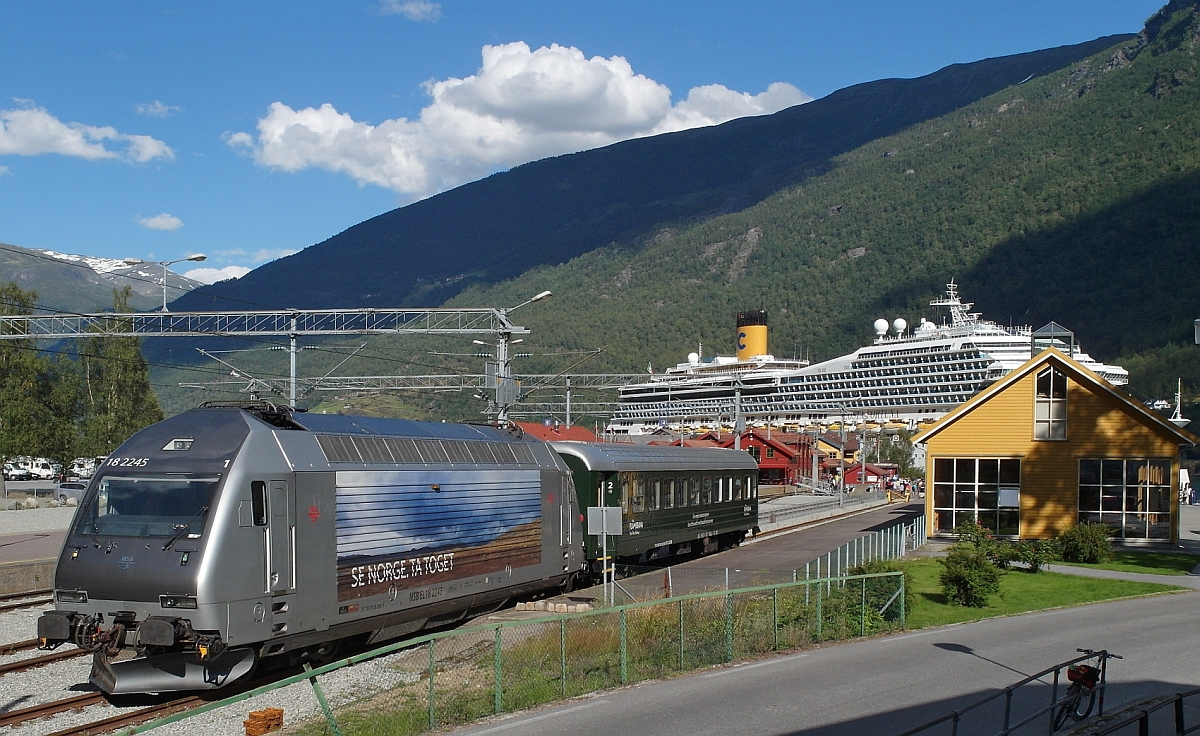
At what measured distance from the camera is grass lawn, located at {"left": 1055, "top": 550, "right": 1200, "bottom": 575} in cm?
2987

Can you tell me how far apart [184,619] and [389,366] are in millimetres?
158556

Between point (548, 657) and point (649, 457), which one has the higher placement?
point (649, 457)

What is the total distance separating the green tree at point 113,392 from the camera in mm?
61562

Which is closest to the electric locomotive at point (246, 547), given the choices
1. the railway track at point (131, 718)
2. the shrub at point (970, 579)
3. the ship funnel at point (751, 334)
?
the railway track at point (131, 718)

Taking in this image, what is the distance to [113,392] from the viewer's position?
6334cm

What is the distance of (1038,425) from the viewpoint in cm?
3725

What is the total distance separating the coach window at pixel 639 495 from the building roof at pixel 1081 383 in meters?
12.1

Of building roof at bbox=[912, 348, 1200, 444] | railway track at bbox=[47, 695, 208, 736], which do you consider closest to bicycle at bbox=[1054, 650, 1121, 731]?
railway track at bbox=[47, 695, 208, 736]

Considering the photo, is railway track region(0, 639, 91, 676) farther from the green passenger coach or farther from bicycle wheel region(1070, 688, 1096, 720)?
bicycle wheel region(1070, 688, 1096, 720)

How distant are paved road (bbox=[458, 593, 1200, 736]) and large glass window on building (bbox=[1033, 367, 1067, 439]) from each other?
17384 millimetres

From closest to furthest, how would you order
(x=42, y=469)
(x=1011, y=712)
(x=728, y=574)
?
(x=1011, y=712), (x=728, y=574), (x=42, y=469)

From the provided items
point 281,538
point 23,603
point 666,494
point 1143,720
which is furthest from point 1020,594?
point 23,603

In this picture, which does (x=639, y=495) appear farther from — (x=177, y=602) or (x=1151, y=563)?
(x=177, y=602)

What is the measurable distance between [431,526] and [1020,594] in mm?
14167
